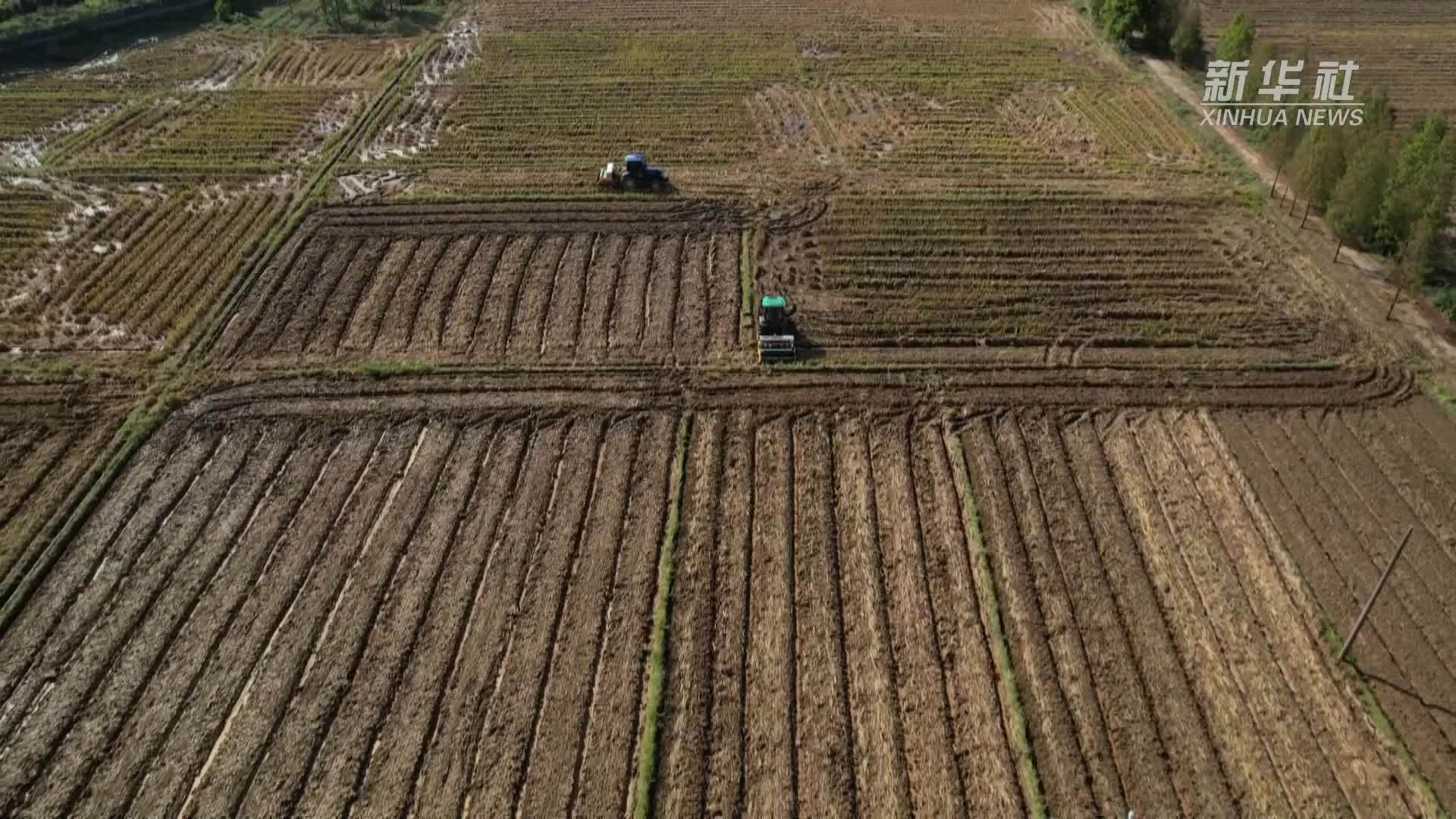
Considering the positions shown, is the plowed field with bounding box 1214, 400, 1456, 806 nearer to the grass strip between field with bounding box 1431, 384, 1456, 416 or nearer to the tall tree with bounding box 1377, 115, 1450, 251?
the grass strip between field with bounding box 1431, 384, 1456, 416

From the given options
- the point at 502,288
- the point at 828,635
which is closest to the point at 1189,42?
the point at 502,288

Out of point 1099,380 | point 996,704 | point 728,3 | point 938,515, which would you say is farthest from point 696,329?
point 728,3

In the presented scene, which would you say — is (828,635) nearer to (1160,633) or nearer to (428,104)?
(1160,633)

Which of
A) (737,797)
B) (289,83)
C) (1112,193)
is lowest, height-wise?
(737,797)

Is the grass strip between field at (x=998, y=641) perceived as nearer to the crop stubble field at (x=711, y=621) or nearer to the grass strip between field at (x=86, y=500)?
the crop stubble field at (x=711, y=621)

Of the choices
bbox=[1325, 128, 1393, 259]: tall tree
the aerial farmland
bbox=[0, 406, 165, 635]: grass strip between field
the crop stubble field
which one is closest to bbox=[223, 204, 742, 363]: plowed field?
the aerial farmland

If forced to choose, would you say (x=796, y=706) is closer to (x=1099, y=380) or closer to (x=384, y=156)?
(x=1099, y=380)
